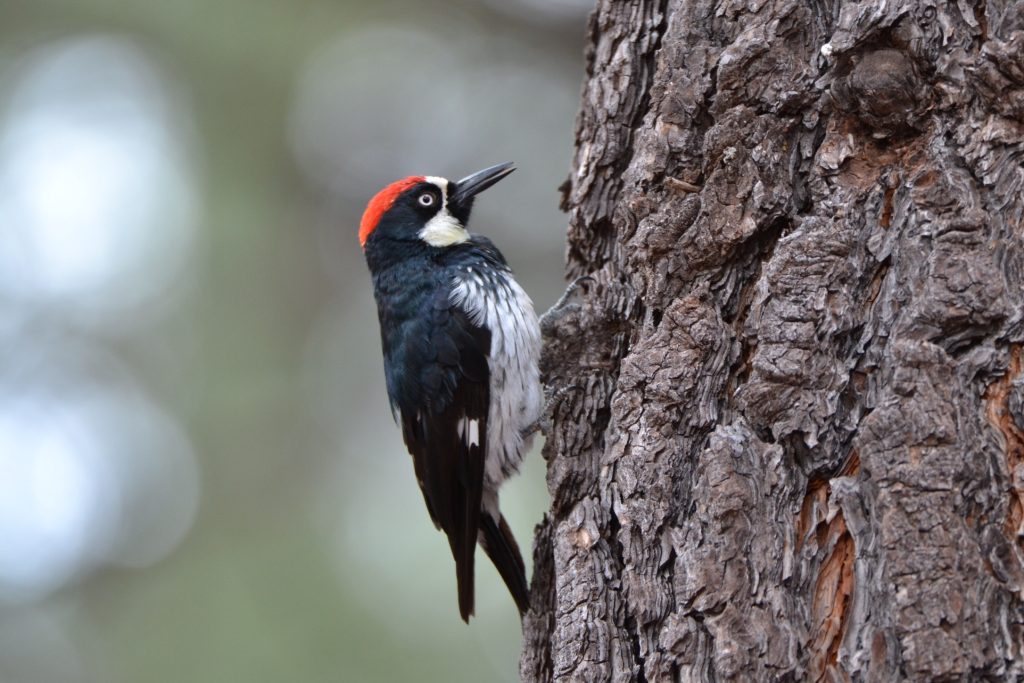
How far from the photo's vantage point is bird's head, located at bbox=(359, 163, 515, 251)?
4.02m

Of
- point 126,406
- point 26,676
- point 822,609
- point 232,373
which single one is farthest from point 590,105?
point 26,676

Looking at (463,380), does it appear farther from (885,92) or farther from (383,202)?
(885,92)

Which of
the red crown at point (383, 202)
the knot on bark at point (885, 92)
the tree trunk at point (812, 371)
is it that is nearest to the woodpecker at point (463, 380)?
the red crown at point (383, 202)

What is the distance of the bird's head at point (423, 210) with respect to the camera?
13.2 feet

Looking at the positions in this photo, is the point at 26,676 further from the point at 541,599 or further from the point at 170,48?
the point at 541,599

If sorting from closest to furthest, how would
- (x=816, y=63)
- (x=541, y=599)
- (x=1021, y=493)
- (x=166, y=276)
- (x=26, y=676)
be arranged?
(x=1021, y=493) < (x=816, y=63) < (x=541, y=599) < (x=26, y=676) < (x=166, y=276)

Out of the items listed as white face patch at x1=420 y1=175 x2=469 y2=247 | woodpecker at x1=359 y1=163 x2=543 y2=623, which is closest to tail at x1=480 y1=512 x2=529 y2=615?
woodpecker at x1=359 y1=163 x2=543 y2=623

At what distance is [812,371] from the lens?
1951mm

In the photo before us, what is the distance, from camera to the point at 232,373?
5500mm

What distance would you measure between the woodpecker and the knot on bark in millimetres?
1625

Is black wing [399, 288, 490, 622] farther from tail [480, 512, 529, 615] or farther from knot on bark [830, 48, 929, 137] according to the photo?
knot on bark [830, 48, 929, 137]

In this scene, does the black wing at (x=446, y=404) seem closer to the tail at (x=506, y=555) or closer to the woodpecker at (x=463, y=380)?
the woodpecker at (x=463, y=380)

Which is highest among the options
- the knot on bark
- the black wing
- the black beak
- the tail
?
the black beak

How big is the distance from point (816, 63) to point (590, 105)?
0.79m
